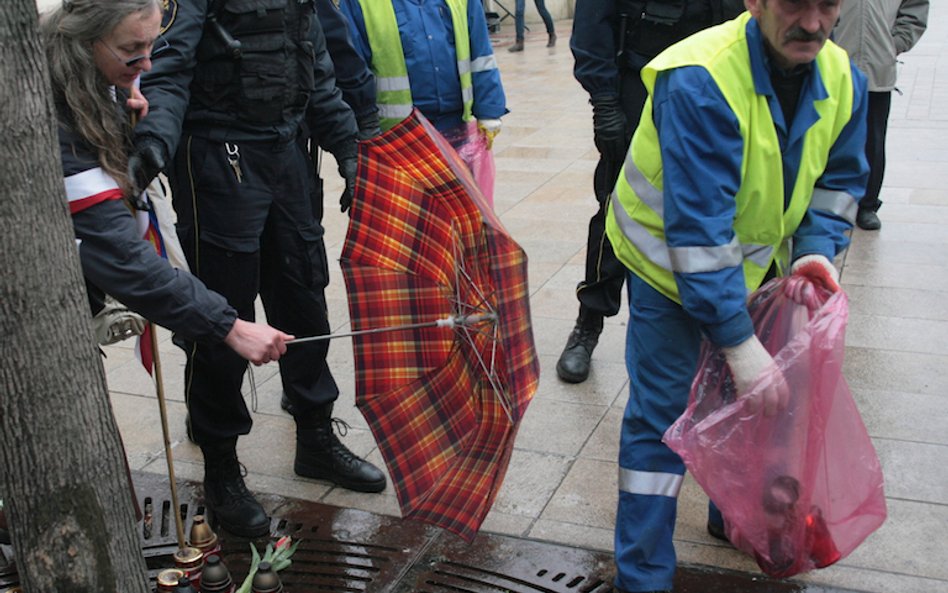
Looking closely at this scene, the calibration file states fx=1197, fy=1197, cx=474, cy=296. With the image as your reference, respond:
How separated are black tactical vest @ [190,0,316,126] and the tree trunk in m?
1.50

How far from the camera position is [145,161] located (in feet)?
10.8

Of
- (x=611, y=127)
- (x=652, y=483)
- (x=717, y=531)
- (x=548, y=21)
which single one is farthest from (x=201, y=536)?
(x=548, y=21)

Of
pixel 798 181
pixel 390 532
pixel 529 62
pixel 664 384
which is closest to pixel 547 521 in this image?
pixel 390 532

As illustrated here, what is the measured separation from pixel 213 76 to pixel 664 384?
1629mm

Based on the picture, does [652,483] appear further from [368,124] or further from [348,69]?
[348,69]

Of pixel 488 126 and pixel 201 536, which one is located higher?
pixel 488 126

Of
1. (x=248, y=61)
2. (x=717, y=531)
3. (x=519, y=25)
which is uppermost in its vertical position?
(x=248, y=61)

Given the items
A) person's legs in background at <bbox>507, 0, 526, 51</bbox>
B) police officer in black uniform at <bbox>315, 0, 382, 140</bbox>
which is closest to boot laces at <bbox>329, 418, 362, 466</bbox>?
police officer in black uniform at <bbox>315, 0, 382, 140</bbox>

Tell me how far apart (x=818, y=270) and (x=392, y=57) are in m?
2.49

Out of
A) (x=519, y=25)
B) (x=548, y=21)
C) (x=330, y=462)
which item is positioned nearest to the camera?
(x=330, y=462)

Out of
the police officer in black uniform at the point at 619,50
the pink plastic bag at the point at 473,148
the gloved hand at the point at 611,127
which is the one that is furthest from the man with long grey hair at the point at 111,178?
the pink plastic bag at the point at 473,148

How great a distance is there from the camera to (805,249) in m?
3.19

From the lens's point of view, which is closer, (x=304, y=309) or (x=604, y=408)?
(x=304, y=309)

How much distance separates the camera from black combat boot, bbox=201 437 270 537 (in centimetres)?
383
